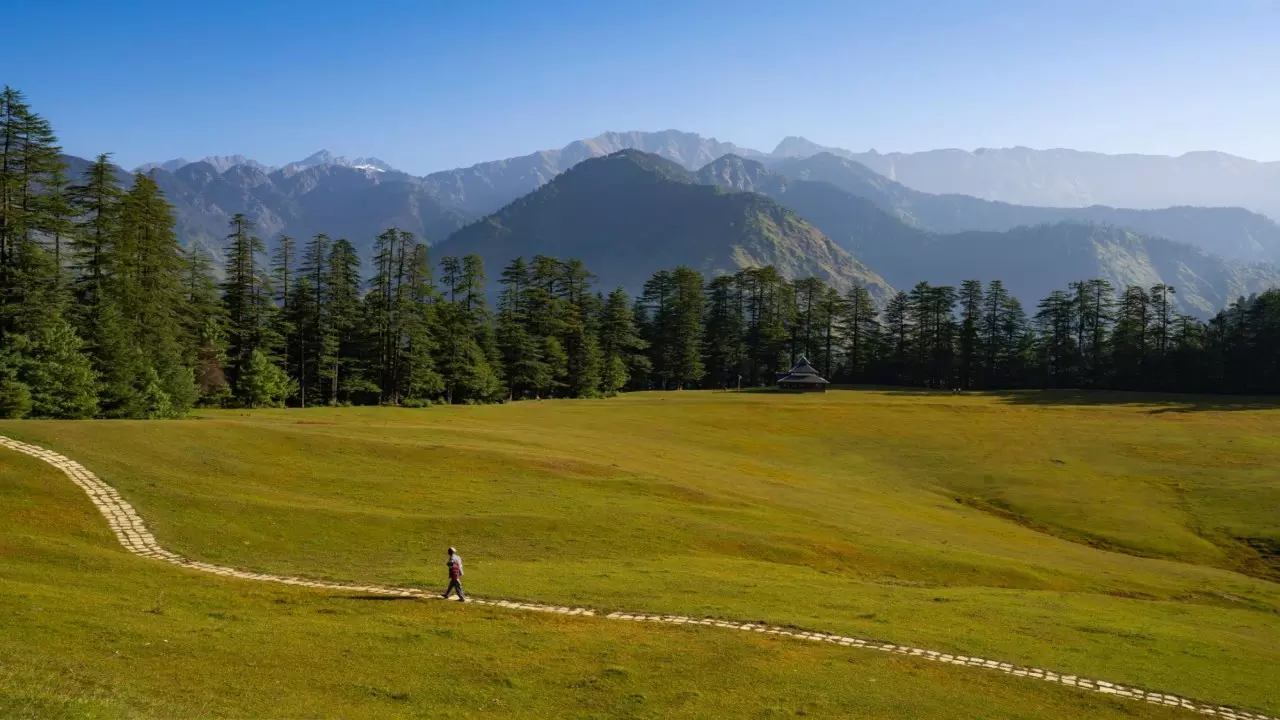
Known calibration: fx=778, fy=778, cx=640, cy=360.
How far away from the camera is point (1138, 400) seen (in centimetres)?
10588

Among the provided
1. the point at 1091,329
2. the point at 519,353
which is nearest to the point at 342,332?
the point at 519,353

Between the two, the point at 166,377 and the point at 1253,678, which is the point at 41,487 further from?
the point at 1253,678

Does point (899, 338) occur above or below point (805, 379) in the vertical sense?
above

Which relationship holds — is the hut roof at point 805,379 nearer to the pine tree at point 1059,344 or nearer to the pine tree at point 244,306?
the pine tree at point 1059,344

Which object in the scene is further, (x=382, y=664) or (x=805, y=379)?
(x=805, y=379)

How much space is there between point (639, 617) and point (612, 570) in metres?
5.75

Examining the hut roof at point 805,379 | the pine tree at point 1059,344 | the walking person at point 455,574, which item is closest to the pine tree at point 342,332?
the hut roof at point 805,379

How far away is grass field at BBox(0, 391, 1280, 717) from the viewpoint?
56.3ft

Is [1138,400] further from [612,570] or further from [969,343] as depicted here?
[612,570]

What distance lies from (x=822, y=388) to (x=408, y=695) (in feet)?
348

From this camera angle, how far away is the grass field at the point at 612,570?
56.3 feet

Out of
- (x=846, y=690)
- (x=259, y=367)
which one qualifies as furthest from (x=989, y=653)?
(x=259, y=367)

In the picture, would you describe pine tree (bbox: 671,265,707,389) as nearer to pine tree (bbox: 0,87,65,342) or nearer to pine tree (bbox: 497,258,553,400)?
pine tree (bbox: 497,258,553,400)

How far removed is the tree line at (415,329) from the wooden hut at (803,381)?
14966 mm
